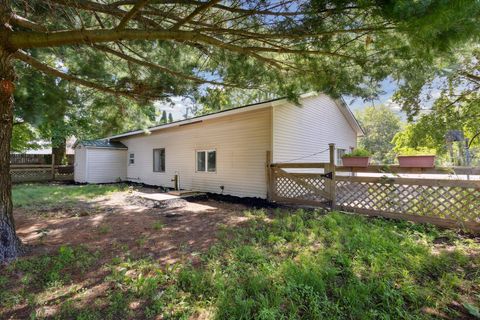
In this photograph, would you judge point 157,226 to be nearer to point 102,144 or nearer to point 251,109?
point 251,109

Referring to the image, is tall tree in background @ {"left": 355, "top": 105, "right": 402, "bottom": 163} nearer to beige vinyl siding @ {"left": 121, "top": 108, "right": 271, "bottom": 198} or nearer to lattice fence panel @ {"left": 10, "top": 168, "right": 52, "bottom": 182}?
beige vinyl siding @ {"left": 121, "top": 108, "right": 271, "bottom": 198}

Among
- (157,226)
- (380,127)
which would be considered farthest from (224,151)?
(380,127)

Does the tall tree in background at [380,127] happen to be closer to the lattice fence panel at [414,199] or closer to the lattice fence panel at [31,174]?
the lattice fence panel at [414,199]

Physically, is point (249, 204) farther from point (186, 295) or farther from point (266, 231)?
point (186, 295)

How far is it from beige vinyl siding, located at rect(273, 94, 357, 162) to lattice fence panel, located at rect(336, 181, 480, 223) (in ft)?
7.89

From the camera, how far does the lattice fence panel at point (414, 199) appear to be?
4.58m

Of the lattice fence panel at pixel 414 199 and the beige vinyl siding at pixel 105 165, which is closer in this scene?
the lattice fence panel at pixel 414 199

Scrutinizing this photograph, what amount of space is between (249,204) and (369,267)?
4848 mm

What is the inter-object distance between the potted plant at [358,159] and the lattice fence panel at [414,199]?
0.44m

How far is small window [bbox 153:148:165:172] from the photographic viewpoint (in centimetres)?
1188

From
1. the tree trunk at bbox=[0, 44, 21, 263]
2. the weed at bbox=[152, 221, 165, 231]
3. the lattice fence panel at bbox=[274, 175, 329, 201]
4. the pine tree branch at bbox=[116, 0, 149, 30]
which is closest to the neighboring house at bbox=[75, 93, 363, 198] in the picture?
the lattice fence panel at bbox=[274, 175, 329, 201]

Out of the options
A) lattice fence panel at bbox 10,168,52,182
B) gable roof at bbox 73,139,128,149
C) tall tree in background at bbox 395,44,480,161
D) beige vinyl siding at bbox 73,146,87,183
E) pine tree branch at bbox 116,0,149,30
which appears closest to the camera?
pine tree branch at bbox 116,0,149,30

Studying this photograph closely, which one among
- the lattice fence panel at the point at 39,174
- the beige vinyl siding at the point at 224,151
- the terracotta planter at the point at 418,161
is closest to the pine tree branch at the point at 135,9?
Answer: the beige vinyl siding at the point at 224,151

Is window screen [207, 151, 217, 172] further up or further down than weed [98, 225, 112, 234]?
further up
